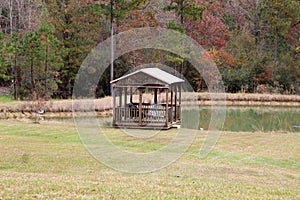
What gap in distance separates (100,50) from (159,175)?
2537 centimetres

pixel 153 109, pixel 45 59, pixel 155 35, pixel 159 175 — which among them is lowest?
pixel 159 175

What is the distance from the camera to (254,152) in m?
13.5

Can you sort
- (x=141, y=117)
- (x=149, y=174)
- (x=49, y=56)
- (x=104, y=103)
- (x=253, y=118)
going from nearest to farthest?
(x=149, y=174), (x=141, y=117), (x=253, y=118), (x=104, y=103), (x=49, y=56)

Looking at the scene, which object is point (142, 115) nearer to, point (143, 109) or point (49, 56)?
point (143, 109)

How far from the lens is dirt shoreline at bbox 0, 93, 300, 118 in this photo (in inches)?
888

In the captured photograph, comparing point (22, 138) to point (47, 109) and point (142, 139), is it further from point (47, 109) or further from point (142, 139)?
point (47, 109)

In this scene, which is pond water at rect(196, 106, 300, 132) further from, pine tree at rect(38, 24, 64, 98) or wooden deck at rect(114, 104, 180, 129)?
pine tree at rect(38, 24, 64, 98)

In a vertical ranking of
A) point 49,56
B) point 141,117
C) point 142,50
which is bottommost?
point 141,117

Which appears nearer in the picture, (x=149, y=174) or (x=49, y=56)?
(x=149, y=174)

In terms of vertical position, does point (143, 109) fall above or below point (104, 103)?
below

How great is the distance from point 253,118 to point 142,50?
14.9 m

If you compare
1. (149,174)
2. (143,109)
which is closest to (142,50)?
(143,109)

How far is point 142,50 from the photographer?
37062 mm

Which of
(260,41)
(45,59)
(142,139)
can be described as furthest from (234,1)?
(142,139)
